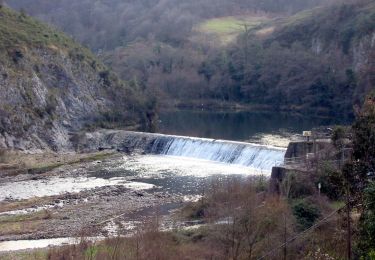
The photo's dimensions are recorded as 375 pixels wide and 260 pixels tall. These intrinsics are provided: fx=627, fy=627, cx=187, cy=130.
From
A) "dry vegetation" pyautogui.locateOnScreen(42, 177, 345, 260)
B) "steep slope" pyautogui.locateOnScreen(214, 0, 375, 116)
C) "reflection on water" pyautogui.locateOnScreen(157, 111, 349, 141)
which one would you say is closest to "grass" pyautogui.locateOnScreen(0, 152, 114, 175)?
"reflection on water" pyautogui.locateOnScreen(157, 111, 349, 141)

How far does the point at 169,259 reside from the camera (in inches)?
747

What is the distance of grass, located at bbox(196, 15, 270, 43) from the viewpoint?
117 m

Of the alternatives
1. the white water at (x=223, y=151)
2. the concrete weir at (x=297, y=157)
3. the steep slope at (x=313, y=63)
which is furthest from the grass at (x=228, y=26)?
the concrete weir at (x=297, y=157)

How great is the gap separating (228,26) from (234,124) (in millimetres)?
63216

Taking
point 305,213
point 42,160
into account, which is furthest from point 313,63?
point 305,213

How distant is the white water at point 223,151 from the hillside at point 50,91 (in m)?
8.61

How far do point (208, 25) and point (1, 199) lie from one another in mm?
98476

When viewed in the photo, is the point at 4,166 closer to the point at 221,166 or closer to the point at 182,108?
the point at 221,166

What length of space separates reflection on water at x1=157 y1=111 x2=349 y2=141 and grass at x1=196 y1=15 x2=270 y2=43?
129 feet

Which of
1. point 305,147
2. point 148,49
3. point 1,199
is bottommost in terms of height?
point 1,199

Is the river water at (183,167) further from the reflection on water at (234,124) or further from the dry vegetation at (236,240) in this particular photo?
the dry vegetation at (236,240)

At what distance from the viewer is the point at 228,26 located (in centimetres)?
12588

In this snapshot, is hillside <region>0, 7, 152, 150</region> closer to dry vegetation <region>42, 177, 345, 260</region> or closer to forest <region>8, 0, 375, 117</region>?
forest <region>8, 0, 375, 117</region>

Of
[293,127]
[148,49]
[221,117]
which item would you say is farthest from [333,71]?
[148,49]
